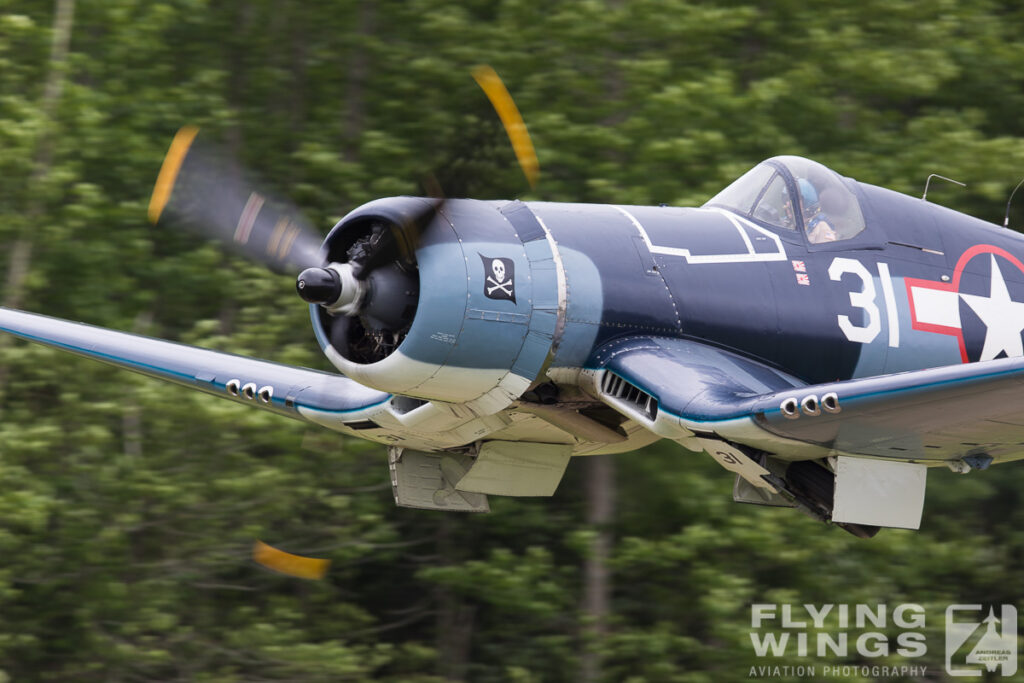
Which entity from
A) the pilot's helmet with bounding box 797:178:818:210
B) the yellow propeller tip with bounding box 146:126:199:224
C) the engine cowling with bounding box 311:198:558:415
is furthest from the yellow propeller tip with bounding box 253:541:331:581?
the pilot's helmet with bounding box 797:178:818:210

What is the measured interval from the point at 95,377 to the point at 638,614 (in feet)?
15.7

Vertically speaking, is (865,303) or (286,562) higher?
(865,303)

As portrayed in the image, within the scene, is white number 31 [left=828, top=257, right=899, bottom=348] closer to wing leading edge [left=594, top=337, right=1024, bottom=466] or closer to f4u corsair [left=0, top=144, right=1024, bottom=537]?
f4u corsair [left=0, top=144, right=1024, bottom=537]

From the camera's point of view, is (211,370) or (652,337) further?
(211,370)

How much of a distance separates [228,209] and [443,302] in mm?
1642

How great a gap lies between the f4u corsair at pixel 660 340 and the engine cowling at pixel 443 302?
0.03ft

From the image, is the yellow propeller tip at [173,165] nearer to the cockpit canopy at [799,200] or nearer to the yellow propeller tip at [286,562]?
the yellow propeller tip at [286,562]

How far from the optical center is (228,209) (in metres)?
7.29

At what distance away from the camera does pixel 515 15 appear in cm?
1227

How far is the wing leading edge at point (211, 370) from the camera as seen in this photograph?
7.79m

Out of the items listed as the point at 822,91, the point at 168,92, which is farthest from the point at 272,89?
the point at 822,91

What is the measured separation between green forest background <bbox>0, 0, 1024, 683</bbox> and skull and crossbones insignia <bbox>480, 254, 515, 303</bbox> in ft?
13.5

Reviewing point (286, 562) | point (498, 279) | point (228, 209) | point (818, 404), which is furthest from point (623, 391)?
point (286, 562)

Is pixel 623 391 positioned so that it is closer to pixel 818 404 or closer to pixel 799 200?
pixel 818 404
